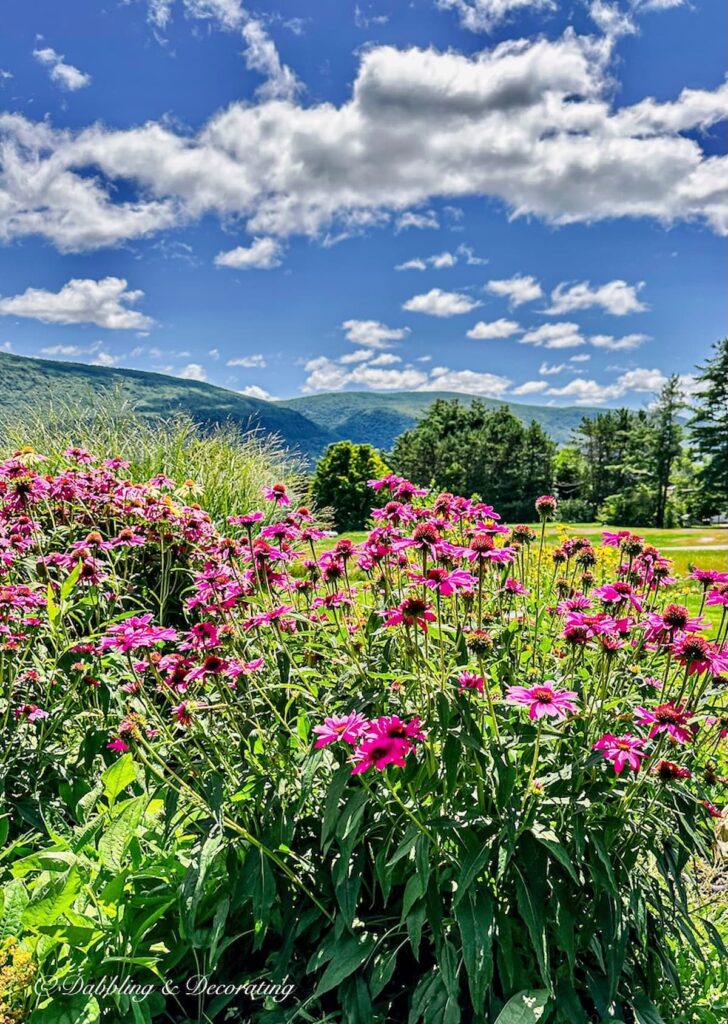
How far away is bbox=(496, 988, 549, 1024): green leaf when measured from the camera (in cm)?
121

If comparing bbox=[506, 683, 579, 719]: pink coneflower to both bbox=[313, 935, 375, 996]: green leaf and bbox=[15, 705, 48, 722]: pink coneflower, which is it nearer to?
bbox=[313, 935, 375, 996]: green leaf

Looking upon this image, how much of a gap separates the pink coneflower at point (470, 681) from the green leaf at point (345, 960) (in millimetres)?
542

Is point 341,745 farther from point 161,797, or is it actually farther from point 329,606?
point 161,797

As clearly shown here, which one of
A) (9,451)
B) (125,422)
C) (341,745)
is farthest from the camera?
(125,422)

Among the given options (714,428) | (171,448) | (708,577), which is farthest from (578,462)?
(708,577)

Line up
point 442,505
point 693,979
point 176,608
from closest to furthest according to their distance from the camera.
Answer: point 693,979, point 442,505, point 176,608

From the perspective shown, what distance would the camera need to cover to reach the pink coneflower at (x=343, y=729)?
4.01 feet

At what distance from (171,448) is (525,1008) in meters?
4.86

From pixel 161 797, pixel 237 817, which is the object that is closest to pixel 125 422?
pixel 161 797

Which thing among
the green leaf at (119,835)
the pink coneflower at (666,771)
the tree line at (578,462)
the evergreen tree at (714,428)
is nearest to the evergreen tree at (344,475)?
the tree line at (578,462)

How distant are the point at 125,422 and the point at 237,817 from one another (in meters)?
5.31

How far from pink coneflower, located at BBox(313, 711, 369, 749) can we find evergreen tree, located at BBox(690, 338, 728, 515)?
93.1 ft

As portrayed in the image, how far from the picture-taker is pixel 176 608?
346 cm

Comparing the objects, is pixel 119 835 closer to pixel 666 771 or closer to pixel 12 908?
pixel 12 908
